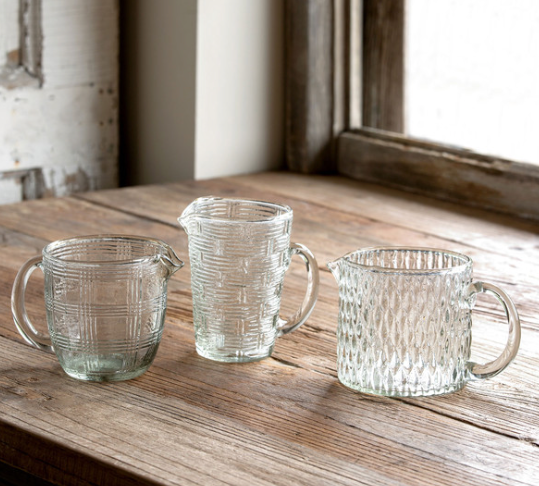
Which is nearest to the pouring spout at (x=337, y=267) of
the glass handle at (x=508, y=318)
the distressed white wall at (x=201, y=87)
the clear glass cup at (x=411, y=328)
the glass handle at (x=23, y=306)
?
the clear glass cup at (x=411, y=328)

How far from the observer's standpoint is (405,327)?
0.72 metres

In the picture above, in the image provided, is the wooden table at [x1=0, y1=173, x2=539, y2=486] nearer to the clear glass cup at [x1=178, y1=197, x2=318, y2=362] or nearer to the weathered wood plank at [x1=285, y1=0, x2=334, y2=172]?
the clear glass cup at [x1=178, y1=197, x2=318, y2=362]

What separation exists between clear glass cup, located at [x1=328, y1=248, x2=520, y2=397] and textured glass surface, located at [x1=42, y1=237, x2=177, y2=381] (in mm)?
167

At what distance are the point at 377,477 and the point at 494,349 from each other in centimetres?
32

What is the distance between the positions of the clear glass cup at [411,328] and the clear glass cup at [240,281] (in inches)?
2.8

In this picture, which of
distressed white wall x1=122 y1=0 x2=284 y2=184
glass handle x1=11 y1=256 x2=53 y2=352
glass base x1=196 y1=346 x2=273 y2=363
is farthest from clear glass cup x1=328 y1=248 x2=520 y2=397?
distressed white wall x1=122 y1=0 x2=284 y2=184

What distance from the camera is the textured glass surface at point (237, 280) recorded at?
772 mm

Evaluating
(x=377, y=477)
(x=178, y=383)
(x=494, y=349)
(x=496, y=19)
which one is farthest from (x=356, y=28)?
(x=377, y=477)

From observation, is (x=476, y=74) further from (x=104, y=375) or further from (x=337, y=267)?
(x=104, y=375)

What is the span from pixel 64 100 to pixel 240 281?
1.20 meters

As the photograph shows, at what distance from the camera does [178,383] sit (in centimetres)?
76

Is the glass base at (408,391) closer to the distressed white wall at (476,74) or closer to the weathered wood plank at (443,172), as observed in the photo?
the weathered wood plank at (443,172)

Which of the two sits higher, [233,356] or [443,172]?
[443,172]

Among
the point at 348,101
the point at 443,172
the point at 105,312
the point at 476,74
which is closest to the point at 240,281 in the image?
the point at 105,312
